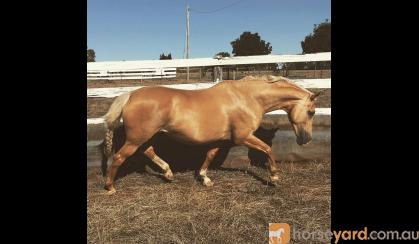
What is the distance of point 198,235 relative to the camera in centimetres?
327

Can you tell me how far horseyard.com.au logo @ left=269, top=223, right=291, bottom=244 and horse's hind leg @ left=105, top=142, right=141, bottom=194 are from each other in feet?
6.48

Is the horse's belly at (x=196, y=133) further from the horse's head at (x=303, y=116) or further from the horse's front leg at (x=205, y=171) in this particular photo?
the horse's head at (x=303, y=116)

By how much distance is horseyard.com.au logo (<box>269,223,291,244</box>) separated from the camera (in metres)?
3.19

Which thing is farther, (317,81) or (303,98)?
(317,81)

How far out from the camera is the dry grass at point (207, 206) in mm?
3336

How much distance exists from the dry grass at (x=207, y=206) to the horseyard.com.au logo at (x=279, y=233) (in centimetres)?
8

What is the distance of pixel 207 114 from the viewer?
460cm

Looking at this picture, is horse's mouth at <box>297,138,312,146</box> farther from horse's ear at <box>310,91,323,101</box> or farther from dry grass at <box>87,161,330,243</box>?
horse's ear at <box>310,91,323,101</box>

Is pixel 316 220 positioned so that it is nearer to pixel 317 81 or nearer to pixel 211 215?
pixel 211 215

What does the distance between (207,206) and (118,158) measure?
1337mm
